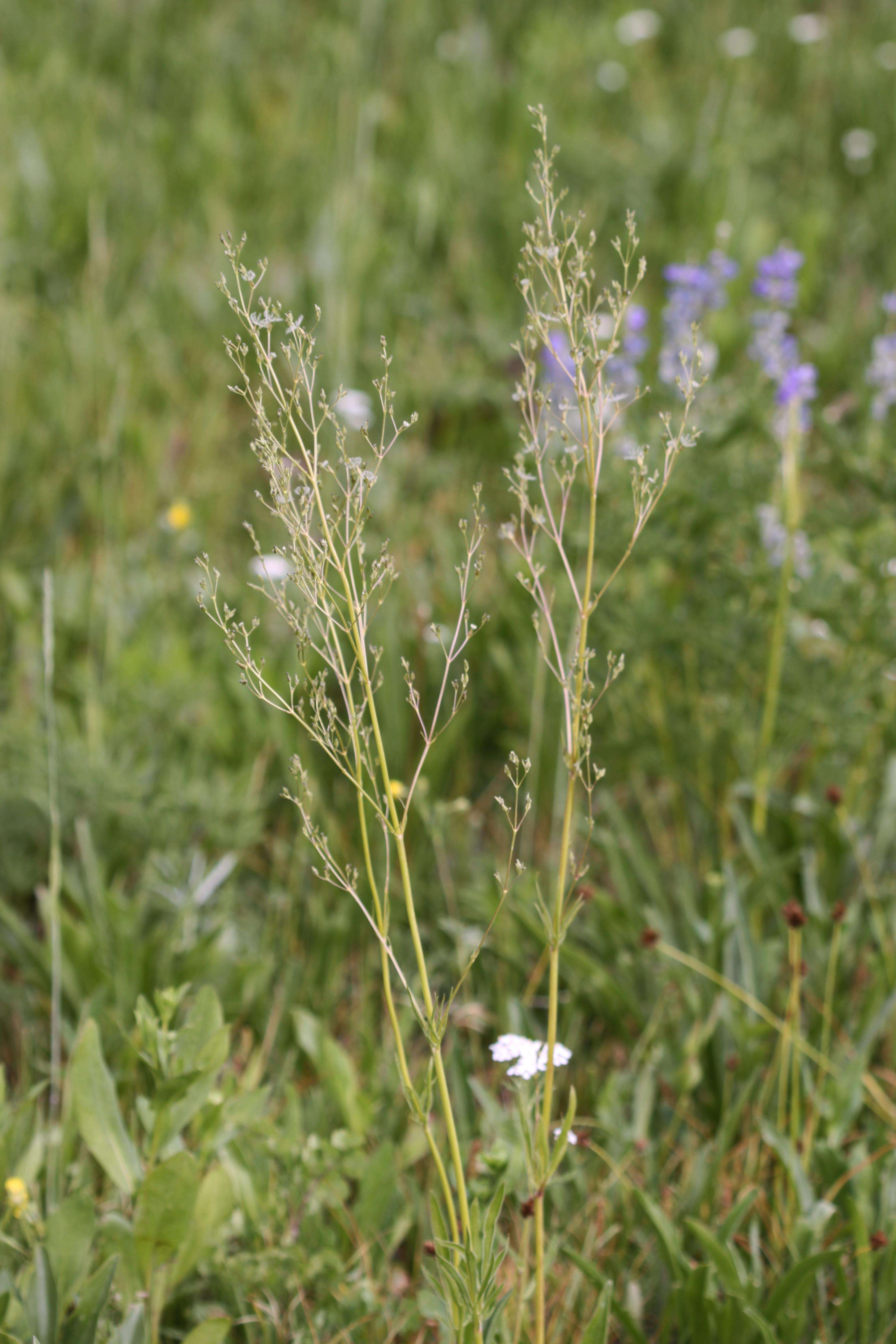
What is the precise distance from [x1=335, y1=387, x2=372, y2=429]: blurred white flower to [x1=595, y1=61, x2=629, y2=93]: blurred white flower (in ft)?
8.25

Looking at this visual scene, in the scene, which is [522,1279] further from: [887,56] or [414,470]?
[887,56]

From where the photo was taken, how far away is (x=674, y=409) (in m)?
2.15

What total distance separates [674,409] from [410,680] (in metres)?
1.39

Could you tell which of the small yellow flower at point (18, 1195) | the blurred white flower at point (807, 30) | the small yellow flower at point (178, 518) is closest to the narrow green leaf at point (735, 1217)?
the small yellow flower at point (18, 1195)

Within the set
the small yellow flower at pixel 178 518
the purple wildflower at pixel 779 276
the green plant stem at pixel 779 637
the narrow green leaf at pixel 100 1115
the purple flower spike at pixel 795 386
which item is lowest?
the narrow green leaf at pixel 100 1115

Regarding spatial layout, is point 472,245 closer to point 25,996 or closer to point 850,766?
point 850,766

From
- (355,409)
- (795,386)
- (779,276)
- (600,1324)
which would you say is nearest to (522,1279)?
(600,1324)

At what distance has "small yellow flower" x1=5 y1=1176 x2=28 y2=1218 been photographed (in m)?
1.39

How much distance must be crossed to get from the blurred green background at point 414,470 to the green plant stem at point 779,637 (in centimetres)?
4

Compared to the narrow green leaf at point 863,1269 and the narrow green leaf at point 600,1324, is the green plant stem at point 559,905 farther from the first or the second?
the narrow green leaf at point 863,1269

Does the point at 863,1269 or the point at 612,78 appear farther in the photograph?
the point at 612,78

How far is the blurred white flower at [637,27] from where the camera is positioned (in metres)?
5.16

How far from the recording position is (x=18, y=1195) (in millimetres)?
1417

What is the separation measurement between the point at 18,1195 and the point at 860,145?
4.37 metres
